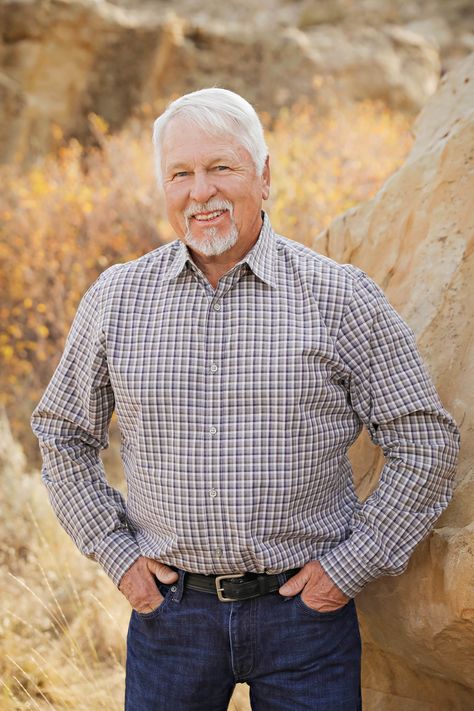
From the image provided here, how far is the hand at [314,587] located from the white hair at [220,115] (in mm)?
1136

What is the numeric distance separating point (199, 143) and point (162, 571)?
1192 millimetres

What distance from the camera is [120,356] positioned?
226 cm

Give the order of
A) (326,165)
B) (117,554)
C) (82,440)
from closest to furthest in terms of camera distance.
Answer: (117,554)
(82,440)
(326,165)

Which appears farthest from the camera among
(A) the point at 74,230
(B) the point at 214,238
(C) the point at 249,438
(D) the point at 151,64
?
(D) the point at 151,64

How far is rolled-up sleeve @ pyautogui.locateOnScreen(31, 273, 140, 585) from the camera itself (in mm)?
2344

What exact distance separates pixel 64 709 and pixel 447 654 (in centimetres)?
172

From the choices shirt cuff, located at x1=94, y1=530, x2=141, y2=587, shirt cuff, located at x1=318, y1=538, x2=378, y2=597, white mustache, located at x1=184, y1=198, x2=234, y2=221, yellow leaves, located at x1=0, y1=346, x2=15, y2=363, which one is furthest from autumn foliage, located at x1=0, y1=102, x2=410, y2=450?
shirt cuff, located at x1=318, y1=538, x2=378, y2=597

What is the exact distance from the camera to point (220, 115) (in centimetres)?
220

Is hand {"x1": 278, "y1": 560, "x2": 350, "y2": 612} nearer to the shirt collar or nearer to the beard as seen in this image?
the shirt collar

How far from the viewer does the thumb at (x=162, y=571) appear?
2.24 m

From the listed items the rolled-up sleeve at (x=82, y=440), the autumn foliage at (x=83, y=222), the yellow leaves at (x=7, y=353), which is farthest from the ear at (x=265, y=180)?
the yellow leaves at (x=7, y=353)

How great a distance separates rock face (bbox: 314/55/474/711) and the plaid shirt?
0.65 feet

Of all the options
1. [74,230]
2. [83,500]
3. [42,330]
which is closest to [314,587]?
[83,500]

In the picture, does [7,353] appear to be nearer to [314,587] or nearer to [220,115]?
[220,115]
